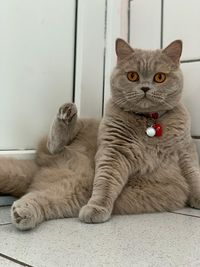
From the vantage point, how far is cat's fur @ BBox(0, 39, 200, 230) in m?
1.17

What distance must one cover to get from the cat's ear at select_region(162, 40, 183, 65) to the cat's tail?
0.56 metres

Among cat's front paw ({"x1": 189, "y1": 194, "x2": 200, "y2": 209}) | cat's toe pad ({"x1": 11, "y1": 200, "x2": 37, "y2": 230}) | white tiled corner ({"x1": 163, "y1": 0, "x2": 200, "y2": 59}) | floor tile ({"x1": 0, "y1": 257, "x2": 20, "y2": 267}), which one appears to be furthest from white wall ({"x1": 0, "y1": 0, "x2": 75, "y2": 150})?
floor tile ({"x1": 0, "y1": 257, "x2": 20, "y2": 267})

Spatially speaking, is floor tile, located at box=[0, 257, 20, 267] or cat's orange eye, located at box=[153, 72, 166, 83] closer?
floor tile, located at box=[0, 257, 20, 267]

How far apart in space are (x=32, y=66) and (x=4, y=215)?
58 cm

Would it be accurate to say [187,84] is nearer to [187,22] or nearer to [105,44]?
[187,22]

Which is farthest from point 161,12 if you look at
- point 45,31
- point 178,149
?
point 178,149

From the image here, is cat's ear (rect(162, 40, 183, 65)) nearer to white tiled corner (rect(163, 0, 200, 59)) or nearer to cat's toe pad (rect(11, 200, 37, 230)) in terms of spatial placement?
white tiled corner (rect(163, 0, 200, 59))

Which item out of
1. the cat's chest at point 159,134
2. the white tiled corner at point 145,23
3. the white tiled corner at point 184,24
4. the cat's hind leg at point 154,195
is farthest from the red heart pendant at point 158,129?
the white tiled corner at point 145,23

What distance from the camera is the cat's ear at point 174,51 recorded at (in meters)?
1.26

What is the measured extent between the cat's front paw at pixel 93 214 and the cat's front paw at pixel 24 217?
0.40 ft

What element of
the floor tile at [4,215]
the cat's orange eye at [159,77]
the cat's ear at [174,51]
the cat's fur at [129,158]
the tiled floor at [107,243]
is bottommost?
the floor tile at [4,215]

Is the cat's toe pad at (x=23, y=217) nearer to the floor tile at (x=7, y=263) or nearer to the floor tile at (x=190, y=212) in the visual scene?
the floor tile at (x=7, y=263)

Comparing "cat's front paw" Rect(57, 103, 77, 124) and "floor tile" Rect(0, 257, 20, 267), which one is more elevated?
"cat's front paw" Rect(57, 103, 77, 124)

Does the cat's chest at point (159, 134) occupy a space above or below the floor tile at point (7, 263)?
above
